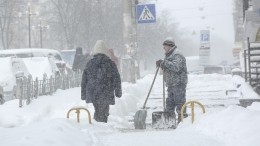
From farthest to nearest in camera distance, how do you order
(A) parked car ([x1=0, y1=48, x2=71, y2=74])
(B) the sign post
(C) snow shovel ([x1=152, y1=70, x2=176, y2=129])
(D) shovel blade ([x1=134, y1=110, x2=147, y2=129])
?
(B) the sign post
(A) parked car ([x1=0, y1=48, x2=71, y2=74])
(D) shovel blade ([x1=134, y1=110, x2=147, y2=129])
(C) snow shovel ([x1=152, y1=70, x2=176, y2=129])

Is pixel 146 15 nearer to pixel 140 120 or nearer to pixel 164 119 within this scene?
pixel 140 120

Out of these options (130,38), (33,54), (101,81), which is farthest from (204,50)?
(101,81)

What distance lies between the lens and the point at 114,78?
31.1 ft

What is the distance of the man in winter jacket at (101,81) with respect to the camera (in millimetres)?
9430

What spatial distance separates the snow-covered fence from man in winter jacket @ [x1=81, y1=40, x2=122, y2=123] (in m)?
4.66

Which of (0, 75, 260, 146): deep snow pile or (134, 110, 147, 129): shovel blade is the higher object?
(0, 75, 260, 146): deep snow pile

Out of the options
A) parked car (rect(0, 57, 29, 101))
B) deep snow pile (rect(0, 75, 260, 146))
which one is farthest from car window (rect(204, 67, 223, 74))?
deep snow pile (rect(0, 75, 260, 146))

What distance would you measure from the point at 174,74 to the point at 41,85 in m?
6.71

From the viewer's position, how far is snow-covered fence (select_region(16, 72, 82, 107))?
14.3m

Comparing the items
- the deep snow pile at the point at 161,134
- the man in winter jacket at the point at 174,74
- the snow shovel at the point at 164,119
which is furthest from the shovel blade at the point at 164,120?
the deep snow pile at the point at 161,134

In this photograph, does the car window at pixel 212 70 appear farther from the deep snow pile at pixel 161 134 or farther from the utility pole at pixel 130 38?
the deep snow pile at pixel 161 134

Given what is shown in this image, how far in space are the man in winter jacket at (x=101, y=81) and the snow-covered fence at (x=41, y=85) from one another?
4656mm

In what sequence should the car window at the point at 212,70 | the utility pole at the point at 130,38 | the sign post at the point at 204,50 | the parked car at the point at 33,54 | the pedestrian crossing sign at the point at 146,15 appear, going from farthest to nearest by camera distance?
the car window at the point at 212,70
the sign post at the point at 204,50
the parked car at the point at 33,54
the utility pole at the point at 130,38
the pedestrian crossing sign at the point at 146,15

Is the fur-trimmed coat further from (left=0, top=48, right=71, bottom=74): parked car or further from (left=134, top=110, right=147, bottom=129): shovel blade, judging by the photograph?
(left=0, top=48, right=71, bottom=74): parked car
